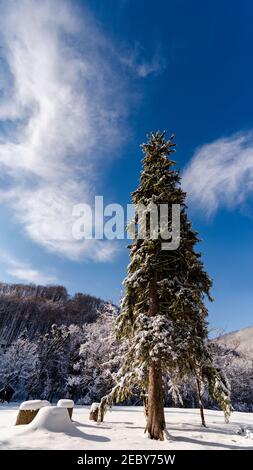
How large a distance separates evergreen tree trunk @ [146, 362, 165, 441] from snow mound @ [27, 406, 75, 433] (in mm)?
2504

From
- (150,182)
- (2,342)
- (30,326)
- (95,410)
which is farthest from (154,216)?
(30,326)

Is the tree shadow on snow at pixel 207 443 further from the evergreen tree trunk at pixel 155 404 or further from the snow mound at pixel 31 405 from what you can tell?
the snow mound at pixel 31 405

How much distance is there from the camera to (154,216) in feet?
Answer: 37.6

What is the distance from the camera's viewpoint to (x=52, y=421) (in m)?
8.10

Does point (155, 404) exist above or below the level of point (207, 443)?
above

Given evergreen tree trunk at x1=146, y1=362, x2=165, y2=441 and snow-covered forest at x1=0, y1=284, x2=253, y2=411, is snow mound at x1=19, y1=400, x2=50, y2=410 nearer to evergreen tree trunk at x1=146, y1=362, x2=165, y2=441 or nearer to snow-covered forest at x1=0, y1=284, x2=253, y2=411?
evergreen tree trunk at x1=146, y1=362, x2=165, y2=441

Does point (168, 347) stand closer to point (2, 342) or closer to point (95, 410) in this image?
point (95, 410)

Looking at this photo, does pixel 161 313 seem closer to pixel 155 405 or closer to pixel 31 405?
pixel 155 405

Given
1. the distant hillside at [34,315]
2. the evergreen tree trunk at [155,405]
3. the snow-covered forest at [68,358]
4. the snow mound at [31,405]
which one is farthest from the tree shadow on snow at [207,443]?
the distant hillside at [34,315]

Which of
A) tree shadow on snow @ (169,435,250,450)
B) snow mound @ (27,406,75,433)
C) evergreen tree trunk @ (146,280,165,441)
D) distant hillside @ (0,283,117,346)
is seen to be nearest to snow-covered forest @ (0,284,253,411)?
distant hillside @ (0,283,117,346)

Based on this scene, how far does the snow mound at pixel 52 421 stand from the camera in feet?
26.2

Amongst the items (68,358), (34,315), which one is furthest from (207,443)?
(34,315)

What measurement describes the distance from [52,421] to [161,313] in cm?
493
